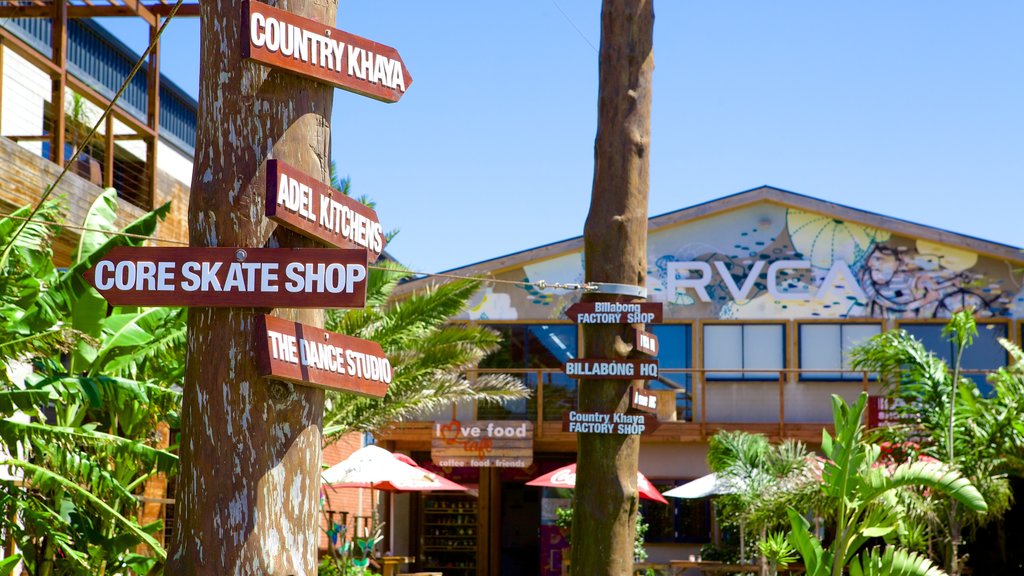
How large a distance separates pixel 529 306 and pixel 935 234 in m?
8.36

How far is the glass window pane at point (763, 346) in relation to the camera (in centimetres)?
2673

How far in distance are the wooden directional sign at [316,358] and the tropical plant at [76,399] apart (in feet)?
12.1

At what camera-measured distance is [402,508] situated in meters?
28.2

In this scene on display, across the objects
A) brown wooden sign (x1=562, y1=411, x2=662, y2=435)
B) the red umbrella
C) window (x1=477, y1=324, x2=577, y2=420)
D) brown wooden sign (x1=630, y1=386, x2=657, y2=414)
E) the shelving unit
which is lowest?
the shelving unit

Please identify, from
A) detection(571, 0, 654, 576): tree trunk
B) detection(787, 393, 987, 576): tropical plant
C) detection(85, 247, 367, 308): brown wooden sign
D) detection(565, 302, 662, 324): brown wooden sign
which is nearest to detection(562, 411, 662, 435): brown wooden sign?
detection(571, 0, 654, 576): tree trunk

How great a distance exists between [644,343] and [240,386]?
521 centimetres

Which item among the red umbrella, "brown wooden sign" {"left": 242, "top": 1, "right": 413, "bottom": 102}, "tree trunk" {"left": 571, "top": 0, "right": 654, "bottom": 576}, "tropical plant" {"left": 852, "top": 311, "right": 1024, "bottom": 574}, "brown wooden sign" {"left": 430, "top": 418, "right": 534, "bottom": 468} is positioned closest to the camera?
"brown wooden sign" {"left": 242, "top": 1, "right": 413, "bottom": 102}

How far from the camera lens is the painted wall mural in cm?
2655

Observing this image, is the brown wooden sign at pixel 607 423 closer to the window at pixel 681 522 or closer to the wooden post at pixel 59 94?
the wooden post at pixel 59 94

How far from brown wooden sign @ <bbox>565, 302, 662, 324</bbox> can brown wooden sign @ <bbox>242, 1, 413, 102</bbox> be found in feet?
13.8

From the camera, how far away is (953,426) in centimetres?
1452

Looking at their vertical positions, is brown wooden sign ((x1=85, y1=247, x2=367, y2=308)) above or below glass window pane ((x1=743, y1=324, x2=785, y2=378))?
below

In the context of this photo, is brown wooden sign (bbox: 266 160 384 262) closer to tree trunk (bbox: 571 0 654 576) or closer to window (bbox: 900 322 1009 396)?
tree trunk (bbox: 571 0 654 576)

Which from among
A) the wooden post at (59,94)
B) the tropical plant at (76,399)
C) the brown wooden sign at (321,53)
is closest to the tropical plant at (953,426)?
the tropical plant at (76,399)
